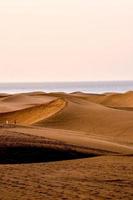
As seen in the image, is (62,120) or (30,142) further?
(62,120)

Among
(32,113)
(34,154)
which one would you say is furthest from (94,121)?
(34,154)

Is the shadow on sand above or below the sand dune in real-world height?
below

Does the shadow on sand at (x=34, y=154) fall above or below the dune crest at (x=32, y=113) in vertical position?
below

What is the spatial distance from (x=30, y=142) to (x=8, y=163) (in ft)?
6.60

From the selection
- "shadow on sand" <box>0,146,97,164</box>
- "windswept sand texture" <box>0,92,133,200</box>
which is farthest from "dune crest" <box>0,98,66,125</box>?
"shadow on sand" <box>0,146,97,164</box>

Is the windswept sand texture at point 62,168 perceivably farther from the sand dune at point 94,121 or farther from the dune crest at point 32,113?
the dune crest at point 32,113

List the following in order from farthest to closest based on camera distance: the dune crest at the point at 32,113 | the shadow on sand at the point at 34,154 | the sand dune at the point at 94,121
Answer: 1. the dune crest at the point at 32,113
2. the sand dune at the point at 94,121
3. the shadow on sand at the point at 34,154

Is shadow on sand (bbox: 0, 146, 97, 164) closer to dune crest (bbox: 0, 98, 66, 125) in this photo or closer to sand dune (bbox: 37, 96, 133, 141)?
sand dune (bbox: 37, 96, 133, 141)

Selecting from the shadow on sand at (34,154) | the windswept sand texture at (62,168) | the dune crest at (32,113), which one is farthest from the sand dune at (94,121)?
the shadow on sand at (34,154)

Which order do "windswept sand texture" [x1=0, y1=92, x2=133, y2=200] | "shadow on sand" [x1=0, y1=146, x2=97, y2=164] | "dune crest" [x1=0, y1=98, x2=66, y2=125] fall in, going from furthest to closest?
"dune crest" [x1=0, y1=98, x2=66, y2=125]
"shadow on sand" [x1=0, y1=146, x2=97, y2=164]
"windswept sand texture" [x1=0, y1=92, x2=133, y2=200]

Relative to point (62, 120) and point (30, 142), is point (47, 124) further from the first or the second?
point (30, 142)

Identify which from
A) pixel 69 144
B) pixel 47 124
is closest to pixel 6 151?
pixel 69 144

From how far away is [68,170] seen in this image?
11391 millimetres

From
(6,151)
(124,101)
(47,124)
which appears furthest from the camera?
(124,101)
